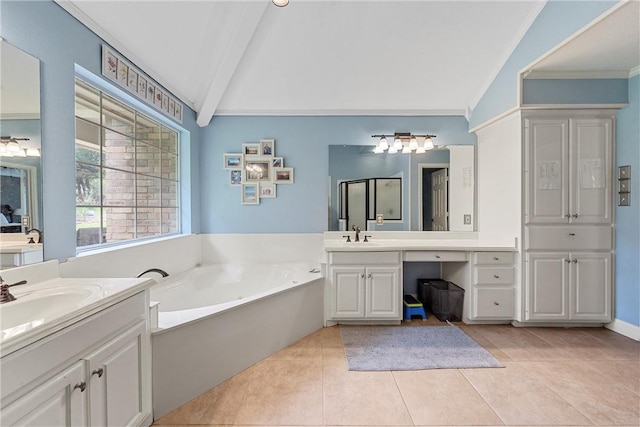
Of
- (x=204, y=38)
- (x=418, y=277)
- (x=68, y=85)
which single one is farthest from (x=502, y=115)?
(x=68, y=85)

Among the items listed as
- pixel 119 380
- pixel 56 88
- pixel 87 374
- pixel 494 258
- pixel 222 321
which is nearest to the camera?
pixel 87 374

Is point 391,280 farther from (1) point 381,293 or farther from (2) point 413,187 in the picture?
(2) point 413,187

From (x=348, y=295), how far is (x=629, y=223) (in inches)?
102

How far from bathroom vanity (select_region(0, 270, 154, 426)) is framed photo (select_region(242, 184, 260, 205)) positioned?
1940mm

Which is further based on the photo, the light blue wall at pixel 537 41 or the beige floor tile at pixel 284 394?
the light blue wall at pixel 537 41

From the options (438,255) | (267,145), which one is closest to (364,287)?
(438,255)

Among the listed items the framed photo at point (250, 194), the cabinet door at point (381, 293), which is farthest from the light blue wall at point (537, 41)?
the framed photo at point (250, 194)

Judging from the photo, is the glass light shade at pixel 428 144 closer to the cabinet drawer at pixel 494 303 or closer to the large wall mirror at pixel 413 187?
the large wall mirror at pixel 413 187

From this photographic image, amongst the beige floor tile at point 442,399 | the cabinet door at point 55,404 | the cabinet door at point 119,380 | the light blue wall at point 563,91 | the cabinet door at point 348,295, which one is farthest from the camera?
the cabinet door at point 348,295

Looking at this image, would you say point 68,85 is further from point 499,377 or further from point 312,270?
point 499,377

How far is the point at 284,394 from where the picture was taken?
184 centimetres

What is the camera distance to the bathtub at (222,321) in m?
1.70

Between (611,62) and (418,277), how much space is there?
2.62 metres

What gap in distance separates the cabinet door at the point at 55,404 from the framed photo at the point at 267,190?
2.46m
